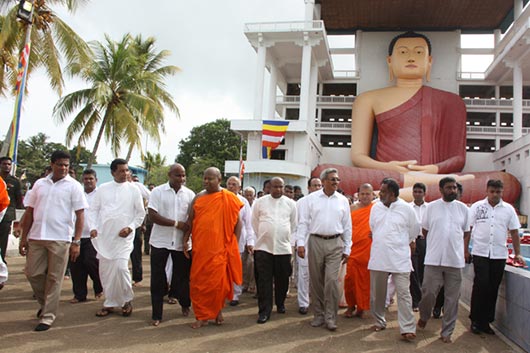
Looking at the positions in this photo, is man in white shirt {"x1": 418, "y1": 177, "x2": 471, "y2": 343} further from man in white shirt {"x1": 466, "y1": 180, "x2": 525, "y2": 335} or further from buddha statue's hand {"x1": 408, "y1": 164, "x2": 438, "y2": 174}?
buddha statue's hand {"x1": 408, "y1": 164, "x2": 438, "y2": 174}

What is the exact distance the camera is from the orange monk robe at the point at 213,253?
14.6 feet

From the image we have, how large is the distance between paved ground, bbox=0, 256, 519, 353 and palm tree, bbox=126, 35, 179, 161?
40.4 feet

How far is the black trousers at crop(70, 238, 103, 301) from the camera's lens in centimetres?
537

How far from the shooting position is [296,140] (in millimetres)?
22719

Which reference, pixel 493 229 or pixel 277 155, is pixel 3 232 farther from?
pixel 277 155

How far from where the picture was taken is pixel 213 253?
14.8 ft

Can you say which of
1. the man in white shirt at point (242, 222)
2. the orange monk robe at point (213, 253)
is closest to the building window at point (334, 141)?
the man in white shirt at point (242, 222)

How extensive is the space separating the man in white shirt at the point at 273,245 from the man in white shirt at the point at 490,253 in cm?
214

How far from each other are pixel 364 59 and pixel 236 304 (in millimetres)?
26346

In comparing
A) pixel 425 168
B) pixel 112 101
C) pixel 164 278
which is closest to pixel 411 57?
pixel 425 168

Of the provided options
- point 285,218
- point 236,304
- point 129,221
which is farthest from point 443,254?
point 129,221

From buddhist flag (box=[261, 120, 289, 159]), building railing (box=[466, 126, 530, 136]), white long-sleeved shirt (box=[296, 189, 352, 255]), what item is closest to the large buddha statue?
buddhist flag (box=[261, 120, 289, 159])

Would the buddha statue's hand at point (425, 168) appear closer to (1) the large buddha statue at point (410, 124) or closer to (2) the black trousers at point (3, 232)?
(1) the large buddha statue at point (410, 124)

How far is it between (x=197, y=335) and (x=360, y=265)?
2.34 meters
